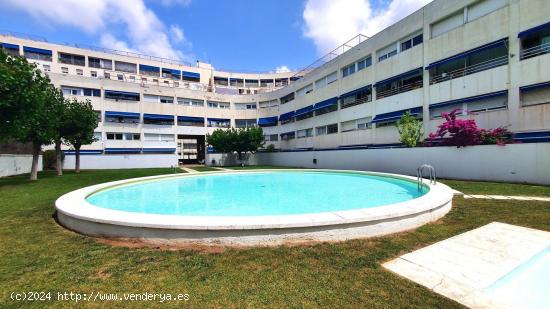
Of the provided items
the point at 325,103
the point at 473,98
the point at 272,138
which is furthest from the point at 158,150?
the point at 473,98

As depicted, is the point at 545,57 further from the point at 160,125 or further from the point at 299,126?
the point at 160,125

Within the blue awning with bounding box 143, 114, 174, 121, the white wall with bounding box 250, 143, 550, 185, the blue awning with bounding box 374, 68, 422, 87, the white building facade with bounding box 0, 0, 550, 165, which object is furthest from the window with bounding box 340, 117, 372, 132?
the blue awning with bounding box 143, 114, 174, 121

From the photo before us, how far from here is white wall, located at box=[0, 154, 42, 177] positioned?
20.7 m

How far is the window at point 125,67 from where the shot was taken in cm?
4734

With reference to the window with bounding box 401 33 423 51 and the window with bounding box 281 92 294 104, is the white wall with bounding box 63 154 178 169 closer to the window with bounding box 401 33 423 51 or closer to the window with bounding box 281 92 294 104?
the window with bounding box 281 92 294 104

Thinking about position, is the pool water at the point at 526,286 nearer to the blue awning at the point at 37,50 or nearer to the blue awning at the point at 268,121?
the blue awning at the point at 268,121

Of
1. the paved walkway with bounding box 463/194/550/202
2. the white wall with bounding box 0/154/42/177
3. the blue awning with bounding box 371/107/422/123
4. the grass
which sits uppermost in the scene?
the blue awning with bounding box 371/107/422/123

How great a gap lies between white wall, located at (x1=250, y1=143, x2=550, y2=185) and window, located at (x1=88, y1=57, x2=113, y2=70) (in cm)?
4719

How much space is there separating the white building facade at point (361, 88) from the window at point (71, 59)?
21cm

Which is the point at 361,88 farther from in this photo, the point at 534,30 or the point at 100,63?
the point at 100,63

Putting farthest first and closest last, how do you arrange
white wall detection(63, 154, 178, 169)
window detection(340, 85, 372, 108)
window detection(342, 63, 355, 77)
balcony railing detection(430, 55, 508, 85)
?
1. white wall detection(63, 154, 178, 169)
2. window detection(342, 63, 355, 77)
3. window detection(340, 85, 372, 108)
4. balcony railing detection(430, 55, 508, 85)

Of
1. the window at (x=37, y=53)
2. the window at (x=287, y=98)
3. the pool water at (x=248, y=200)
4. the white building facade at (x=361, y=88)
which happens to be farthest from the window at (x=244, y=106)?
the pool water at (x=248, y=200)

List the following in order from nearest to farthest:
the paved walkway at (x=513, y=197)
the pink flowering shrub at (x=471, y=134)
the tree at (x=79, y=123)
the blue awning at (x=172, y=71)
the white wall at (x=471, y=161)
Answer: the paved walkway at (x=513, y=197), the white wall at (x=471, y=161), the pink flowering shrub at (x=471, y=134), the tree at (x=79, y=123), the blue awning at (x=172, y=71)

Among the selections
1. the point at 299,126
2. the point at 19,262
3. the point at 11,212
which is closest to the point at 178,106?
the point at 299,126
